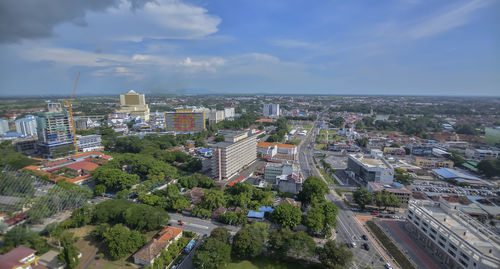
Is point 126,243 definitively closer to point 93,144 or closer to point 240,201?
point 240,201

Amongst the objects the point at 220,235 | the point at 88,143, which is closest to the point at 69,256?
the point at 220,235

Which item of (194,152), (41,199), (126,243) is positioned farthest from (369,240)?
(194,152)

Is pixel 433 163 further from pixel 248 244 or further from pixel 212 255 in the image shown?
pixel 212 255

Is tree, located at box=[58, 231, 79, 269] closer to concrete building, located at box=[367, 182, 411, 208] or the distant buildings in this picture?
concrete building, located at box=[367, 182, 411, 208]

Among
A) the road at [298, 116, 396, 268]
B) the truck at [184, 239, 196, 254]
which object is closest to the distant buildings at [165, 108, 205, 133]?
the road at [298, 116, 396, 268]

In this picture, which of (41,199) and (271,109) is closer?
(41,199)

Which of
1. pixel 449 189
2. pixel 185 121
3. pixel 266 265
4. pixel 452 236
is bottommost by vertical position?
pixel 266 265
